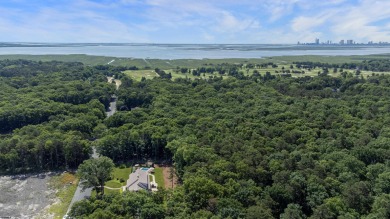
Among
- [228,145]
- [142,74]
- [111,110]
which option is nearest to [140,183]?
[228,145]

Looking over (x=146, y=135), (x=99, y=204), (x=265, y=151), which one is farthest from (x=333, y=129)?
(x=99, y=204)

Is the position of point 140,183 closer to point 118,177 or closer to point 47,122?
point 118,177

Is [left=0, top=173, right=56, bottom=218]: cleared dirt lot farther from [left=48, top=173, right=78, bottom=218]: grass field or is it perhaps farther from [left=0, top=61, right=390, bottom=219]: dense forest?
[left=0, top=61, right=390, bottom=219]: dense forest

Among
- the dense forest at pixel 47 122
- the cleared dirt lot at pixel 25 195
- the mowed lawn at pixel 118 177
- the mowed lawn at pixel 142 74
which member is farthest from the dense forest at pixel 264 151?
the mowed lawn at pixel 142 74

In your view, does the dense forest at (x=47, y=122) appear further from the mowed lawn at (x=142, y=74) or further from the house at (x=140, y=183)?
the mowed lawn at (x=142, y=74)

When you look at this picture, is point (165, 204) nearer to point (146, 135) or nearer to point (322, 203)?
point (322, 203)
